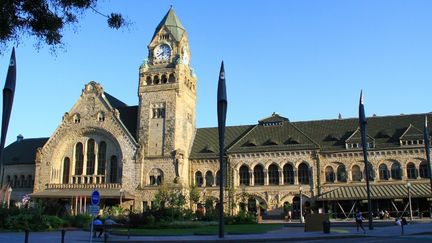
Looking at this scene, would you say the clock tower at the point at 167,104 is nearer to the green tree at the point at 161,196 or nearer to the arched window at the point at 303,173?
the green tree at the point at 161,196

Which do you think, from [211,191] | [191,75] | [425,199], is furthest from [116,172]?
[425,199]

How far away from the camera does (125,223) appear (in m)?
40.7

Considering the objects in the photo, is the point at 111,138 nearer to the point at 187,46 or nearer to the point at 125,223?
the point at 187,46

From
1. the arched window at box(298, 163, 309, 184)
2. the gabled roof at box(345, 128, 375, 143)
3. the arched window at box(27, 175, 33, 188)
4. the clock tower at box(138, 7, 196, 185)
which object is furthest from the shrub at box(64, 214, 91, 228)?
the gabled roof at box(345, 128, 375, 143)

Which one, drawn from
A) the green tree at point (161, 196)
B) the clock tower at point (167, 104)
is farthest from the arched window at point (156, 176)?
the green tree at point (161, 196)

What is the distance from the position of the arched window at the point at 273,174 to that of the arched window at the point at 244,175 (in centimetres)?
304

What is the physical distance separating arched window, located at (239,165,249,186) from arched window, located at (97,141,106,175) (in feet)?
61.7

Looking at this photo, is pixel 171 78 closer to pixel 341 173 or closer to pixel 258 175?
pixel 258 175

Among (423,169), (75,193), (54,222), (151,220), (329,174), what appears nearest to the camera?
(151,220)

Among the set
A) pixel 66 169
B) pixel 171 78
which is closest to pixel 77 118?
pixel 66 169

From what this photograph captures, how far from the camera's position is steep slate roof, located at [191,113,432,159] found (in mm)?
58312

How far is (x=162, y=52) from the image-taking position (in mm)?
65750

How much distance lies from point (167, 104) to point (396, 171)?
1193 inches

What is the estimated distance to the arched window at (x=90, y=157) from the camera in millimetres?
63438
